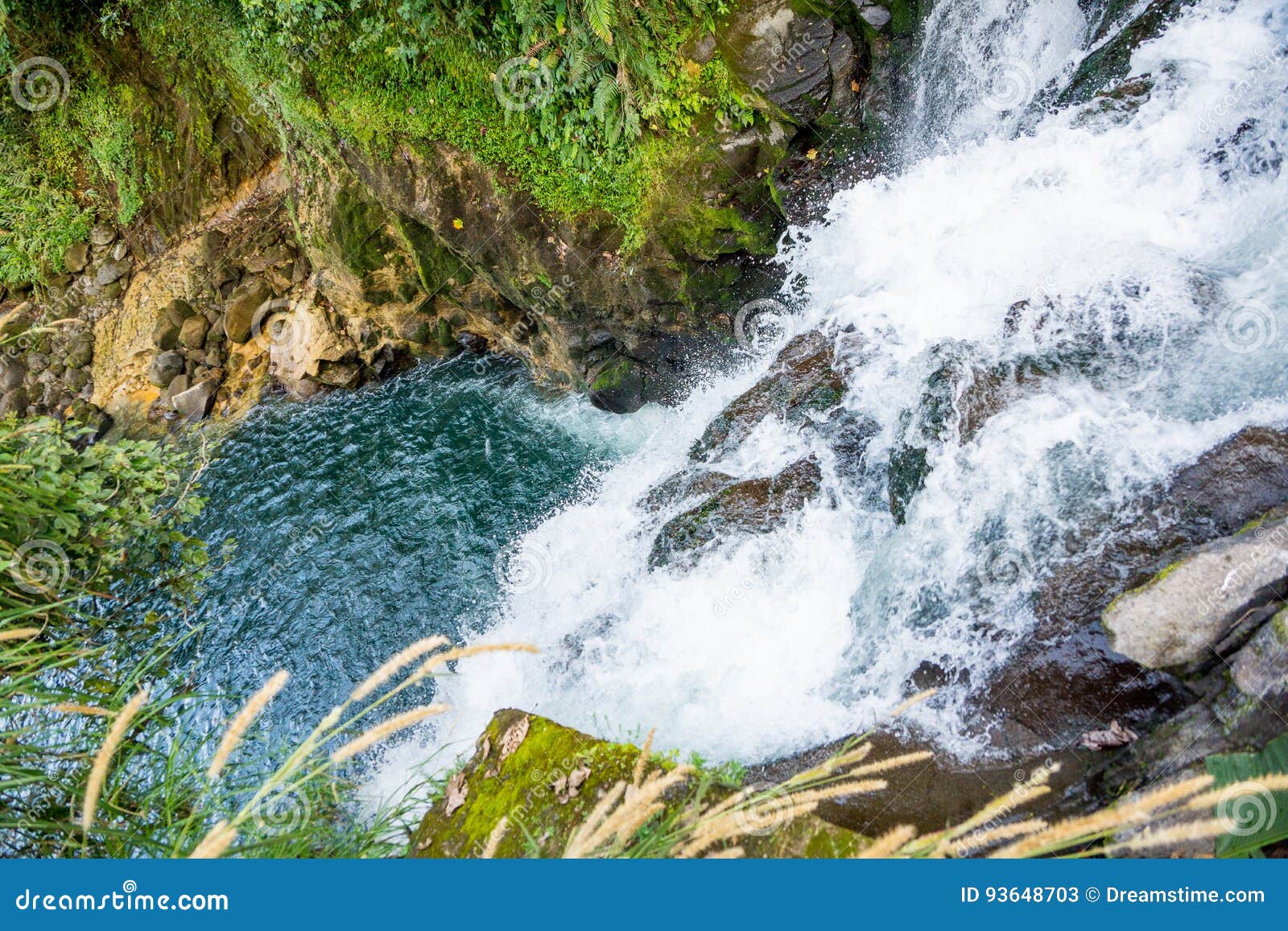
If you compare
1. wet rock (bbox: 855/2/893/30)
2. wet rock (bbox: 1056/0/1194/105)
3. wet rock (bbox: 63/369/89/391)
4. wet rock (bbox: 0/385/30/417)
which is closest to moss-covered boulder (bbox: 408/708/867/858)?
wet rock (bbox: 1056/0/1194/105)

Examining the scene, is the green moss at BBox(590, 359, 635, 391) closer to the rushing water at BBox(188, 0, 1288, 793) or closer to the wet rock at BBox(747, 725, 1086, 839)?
the rushing water at BBox(188, 0, 1288, 793)

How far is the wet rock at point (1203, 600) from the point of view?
12.7 feet

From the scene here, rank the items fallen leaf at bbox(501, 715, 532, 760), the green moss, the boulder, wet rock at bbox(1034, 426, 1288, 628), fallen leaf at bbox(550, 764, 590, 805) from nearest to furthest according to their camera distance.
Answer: fallen leaf at bbox(550, 764, 590, 805) → fallen leaf at bbox(501, 715, 532, 760) → wet rock at bbox(1034, 426, 1288, 628) → the green moss → the boulder

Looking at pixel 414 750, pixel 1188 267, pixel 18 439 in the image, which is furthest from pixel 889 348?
pixel 18 439

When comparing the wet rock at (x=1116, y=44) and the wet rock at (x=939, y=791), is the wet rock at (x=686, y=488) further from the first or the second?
the wet rock at (x=1116, y=44)

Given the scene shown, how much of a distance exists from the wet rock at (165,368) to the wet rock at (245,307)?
1.10 meters

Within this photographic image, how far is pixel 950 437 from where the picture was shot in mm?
5914

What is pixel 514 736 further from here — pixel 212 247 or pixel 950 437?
pixel 212 247

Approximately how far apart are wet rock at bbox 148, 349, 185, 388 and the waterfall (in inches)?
378

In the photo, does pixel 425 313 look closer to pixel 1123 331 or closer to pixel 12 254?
pixel 12 254

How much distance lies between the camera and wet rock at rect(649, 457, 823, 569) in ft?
21.5

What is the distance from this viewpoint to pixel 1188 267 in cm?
586

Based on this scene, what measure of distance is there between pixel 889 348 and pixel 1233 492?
3.17m

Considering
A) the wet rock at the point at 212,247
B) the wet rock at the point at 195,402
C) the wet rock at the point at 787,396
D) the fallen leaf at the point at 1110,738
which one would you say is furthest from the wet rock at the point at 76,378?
the fallen leaf at the point at 1110,738
